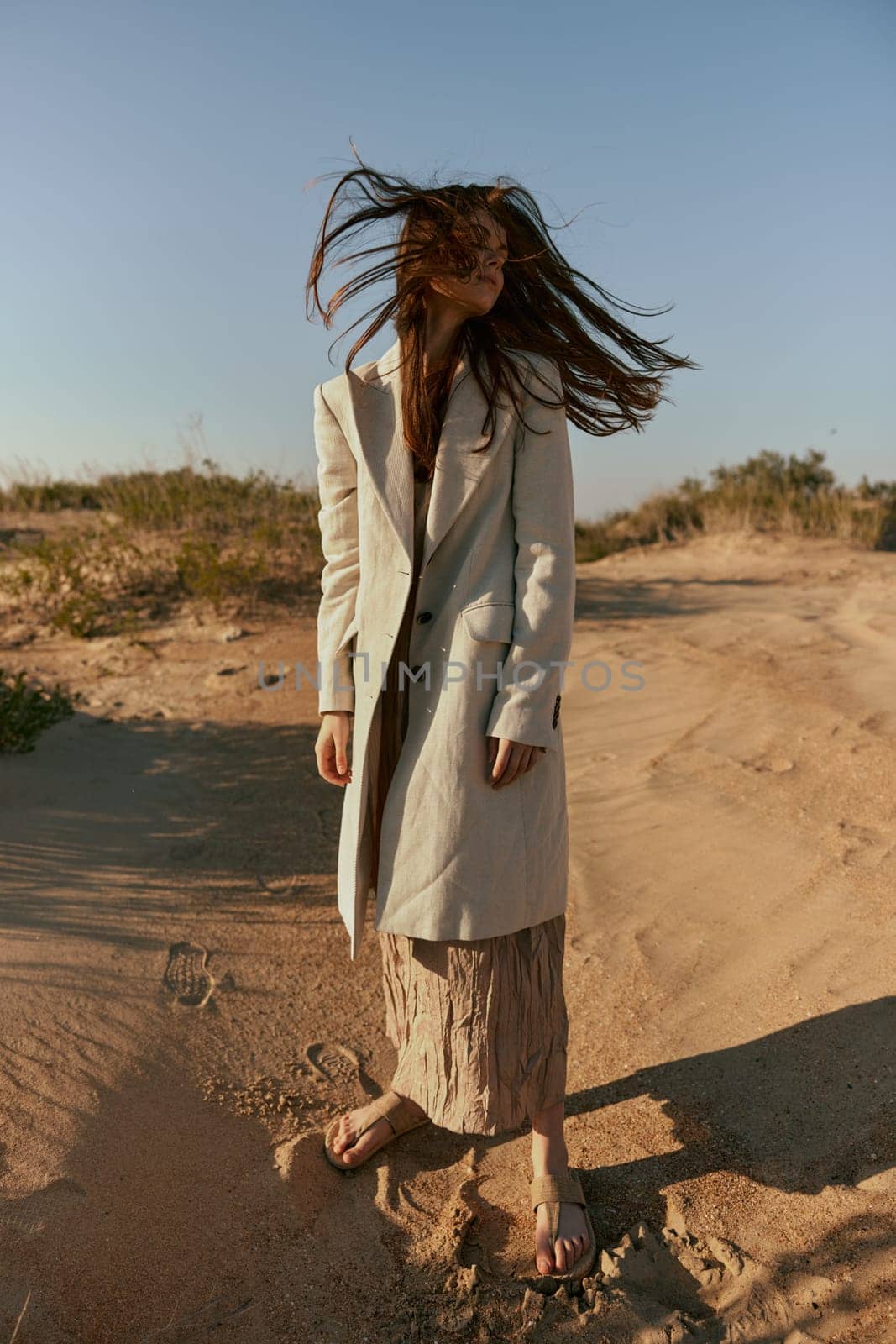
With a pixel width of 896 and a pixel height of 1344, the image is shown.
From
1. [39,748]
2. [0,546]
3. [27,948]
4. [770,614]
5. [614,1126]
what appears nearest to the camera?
[614,1126]

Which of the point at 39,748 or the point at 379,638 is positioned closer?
the point at 379,638

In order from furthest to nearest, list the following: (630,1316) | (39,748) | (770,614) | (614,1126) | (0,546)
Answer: (0,546) < (770,614) < (39,748) < (614,1126) < (630,1316)

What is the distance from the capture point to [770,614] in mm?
6938

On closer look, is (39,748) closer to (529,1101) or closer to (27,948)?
(27,948)

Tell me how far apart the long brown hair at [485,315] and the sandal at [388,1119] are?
5.01 feet

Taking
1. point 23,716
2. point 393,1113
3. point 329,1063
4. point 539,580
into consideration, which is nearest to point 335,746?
point 539,580

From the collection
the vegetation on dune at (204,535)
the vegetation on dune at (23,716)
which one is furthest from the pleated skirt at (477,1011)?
the vegetation on dune at (204,535)

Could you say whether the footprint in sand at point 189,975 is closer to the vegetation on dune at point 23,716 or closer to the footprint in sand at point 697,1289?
the footprint in sand at point 697,1289

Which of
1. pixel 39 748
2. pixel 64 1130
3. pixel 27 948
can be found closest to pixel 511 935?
pixel 64 1130

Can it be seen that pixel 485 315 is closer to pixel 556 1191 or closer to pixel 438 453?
pixel 438 453

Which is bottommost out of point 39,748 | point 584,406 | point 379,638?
point 39,748

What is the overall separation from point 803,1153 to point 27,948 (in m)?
2.20

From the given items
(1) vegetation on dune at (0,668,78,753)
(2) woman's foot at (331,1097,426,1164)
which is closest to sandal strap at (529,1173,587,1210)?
(2) woman's foot at (331,1097,426,1164)

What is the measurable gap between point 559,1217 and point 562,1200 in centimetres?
3
